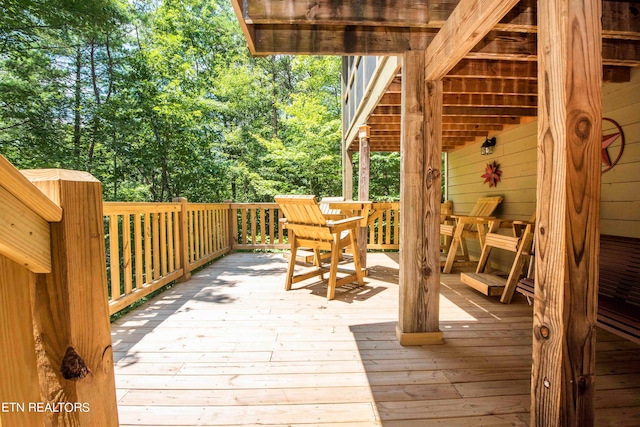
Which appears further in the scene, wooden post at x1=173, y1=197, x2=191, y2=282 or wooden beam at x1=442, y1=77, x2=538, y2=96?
wooden post at x1=173, y1=197, x2=191, y2=282

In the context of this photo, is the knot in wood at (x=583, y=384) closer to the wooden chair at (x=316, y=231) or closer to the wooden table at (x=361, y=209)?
the wooden chair at (x=316, y=231)

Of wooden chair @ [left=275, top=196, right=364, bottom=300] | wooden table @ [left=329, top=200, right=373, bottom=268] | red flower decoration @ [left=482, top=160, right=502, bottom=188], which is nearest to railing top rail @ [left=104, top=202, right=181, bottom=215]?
wooden chair @ [left=275, top=196, right=364, bottom=300]

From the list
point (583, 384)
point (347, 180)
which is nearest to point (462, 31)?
point (583, 384)

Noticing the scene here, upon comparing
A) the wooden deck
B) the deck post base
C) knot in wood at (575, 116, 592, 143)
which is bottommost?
the wooden deck

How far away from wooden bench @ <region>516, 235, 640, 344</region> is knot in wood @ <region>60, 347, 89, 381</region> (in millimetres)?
2110

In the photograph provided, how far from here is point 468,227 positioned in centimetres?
418

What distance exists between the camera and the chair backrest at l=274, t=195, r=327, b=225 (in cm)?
267

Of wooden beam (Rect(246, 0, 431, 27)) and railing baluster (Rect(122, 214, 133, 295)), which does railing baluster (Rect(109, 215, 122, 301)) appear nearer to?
railing baluster (Rect(122, 214, 133, 295))

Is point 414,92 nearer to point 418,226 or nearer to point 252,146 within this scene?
point 418,226

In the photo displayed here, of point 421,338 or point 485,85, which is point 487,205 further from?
point 421,338

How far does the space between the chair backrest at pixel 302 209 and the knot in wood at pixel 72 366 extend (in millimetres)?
2133

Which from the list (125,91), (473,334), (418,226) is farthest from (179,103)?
(473,334)

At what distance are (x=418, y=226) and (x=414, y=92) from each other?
86 cm

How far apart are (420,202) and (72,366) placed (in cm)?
177
